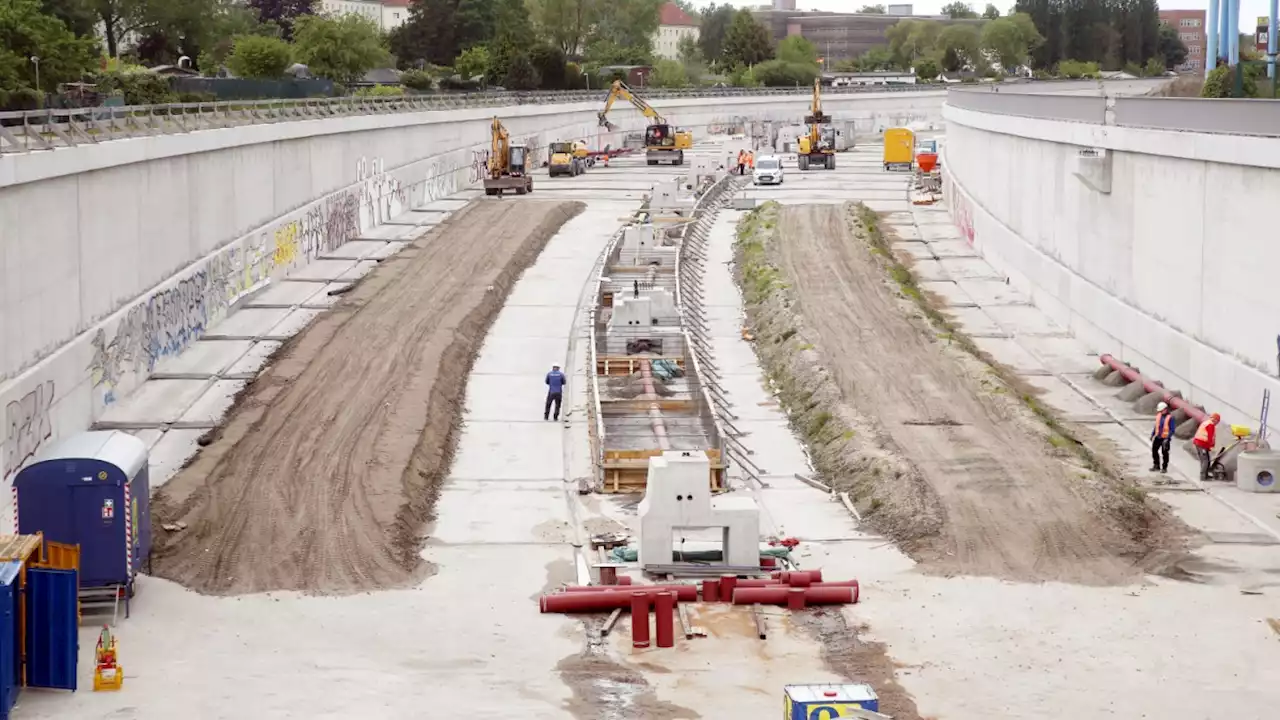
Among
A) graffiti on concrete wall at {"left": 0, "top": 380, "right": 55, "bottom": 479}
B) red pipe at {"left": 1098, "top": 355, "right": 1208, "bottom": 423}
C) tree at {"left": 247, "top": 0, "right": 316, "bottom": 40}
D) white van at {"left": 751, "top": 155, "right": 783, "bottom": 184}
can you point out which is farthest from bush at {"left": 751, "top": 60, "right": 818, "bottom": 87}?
graffiti on concrete wall at {"left": 0, "top": 380, "right": 55, "bottom": 479}

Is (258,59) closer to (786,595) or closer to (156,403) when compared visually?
(156,403)

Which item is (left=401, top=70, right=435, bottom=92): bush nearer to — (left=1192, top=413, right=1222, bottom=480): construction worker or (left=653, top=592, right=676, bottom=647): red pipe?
(left=1192, top=413, right=1222, bottom=480): construction worker

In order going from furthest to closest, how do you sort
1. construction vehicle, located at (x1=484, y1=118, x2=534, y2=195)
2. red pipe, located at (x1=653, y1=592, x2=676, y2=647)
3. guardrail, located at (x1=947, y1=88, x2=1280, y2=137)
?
construction vehicle, located at (x1=484, y1=118, x2=534, y2=195), guardrail, located at (x1=947, y1=88, x2=1280, y2=137), red pipe, located at (x1=653, y1=592, x2=676, y2=647)

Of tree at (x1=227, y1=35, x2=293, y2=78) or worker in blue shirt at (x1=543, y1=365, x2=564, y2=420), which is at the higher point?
tree at (x1=227, y1=35, x2=293, y2=78)

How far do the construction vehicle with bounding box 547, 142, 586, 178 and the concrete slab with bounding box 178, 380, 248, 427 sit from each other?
55.5 m

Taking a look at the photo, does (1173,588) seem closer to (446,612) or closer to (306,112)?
(446,612)

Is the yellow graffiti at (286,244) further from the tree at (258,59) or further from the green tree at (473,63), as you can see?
the green tree at (473,63)

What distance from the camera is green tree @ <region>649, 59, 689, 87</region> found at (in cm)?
17300

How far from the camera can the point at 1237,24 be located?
215ft

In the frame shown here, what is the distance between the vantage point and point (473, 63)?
445ft

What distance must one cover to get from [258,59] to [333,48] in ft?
50.9

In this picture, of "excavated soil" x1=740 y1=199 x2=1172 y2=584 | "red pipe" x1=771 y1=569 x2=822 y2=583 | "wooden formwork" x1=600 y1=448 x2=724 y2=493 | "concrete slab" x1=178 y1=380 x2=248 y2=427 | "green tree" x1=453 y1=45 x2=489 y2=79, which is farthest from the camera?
"green tree" x1=453 y1=45 x2=489 y2=79

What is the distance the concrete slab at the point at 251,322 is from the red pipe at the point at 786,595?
901 inches

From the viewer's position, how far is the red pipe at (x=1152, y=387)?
105 ft
